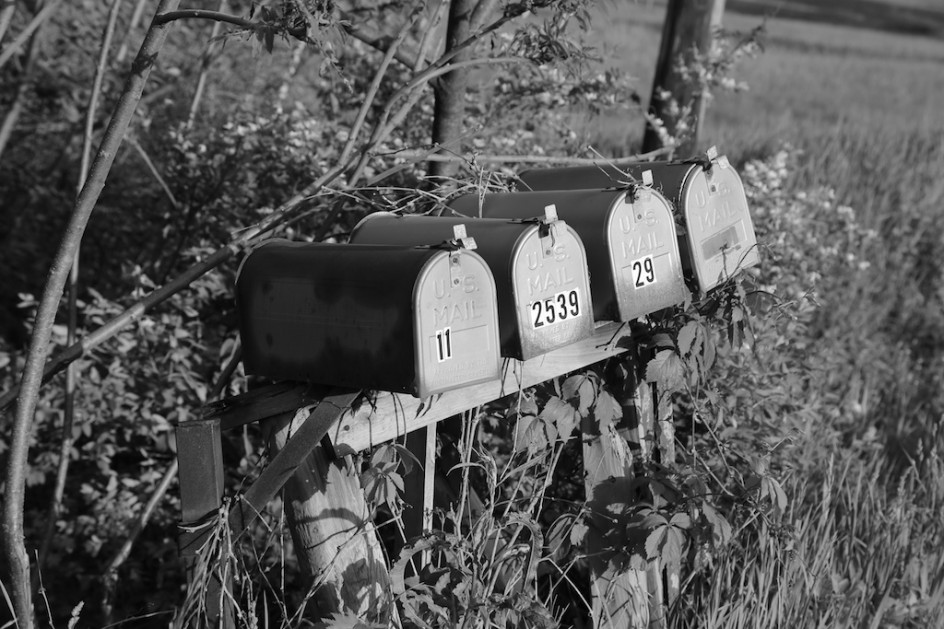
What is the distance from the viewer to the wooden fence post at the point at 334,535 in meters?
1.91

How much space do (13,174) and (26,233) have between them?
0.81ft

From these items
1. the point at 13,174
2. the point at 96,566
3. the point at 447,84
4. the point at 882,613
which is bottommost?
the point at 96,566

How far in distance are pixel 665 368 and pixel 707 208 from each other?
0.38m

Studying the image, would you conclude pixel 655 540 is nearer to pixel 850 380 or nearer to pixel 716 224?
pixel 716 224

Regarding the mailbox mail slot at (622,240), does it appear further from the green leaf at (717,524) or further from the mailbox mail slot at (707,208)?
the green leaf at (717,524)

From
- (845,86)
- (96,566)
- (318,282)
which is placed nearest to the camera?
(318,282)

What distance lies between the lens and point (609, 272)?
6.76ft

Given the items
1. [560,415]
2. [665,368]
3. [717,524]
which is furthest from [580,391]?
[717,524]

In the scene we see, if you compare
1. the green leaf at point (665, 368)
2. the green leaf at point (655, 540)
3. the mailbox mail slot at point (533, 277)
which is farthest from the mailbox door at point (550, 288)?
the green leaf at point (655, 540)

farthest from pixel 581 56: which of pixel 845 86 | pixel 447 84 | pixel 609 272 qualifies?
pixel 845 86

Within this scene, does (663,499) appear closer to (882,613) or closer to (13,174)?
(882,613)

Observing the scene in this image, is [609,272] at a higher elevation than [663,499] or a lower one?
higher

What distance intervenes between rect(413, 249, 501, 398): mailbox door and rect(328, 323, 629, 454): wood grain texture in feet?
0.54

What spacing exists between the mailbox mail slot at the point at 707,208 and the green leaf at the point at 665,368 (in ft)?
0.55
